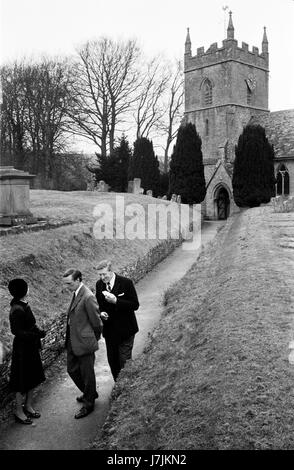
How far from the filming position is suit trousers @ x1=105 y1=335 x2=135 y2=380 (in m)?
6.47

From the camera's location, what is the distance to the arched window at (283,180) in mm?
35969

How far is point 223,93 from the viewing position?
39562 millimetres

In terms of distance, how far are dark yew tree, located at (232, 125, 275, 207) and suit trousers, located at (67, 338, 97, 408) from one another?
2940 centimetres

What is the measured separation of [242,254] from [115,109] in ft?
109

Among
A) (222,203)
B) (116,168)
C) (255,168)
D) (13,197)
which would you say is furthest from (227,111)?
(13,197)

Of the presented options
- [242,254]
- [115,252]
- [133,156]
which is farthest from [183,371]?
[133,156]

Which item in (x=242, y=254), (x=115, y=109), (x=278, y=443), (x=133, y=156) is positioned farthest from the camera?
(x=115, y=109)

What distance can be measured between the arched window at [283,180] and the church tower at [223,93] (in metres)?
3.76

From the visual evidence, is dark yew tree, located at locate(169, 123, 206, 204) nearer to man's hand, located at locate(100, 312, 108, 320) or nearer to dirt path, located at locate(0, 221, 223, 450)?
dirt path, located at locate(0, 221, 223, 450)

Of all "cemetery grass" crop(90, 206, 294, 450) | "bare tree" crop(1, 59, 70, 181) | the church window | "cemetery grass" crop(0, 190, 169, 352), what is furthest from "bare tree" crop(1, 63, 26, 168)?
"cemetery grass" crop(90, 206, 294, 450)

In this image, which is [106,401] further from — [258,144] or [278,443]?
[258,144]

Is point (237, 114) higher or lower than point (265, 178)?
higher

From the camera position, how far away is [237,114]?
130ft

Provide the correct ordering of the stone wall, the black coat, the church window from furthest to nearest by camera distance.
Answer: the church window
the stone wall
the black coat
